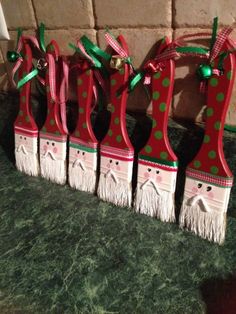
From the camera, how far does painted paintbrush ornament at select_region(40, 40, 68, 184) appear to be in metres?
0.70

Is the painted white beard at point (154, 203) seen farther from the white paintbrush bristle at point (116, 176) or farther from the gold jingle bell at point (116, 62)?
the gold jingle bell at point (116, 62)

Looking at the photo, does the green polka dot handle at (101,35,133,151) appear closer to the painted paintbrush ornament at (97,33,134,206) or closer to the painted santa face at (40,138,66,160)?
the painted paintbrush ornament at (97,33,134,206)

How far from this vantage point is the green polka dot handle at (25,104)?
0.74 meters

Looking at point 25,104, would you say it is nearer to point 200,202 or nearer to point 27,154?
point 27,154

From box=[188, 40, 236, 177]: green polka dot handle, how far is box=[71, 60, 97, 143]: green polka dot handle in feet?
0.77

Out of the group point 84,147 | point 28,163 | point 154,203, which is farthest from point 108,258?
point 28,163

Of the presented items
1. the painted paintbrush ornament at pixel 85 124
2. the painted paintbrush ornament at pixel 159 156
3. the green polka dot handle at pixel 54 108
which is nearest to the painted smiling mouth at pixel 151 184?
the painted paintbrush ornament at pixel 159 156

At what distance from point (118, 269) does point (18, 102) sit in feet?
1.66

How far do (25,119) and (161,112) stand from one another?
1.17ft

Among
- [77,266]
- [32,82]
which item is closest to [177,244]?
[77,266]

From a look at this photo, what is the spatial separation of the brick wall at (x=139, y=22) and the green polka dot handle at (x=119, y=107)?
0.04 meters

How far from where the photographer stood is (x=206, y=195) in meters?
0.58

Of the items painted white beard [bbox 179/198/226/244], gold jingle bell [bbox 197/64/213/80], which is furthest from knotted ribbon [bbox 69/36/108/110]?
painted white beard [bbox 179/198/226/244]

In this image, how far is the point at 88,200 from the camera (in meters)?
0.72
